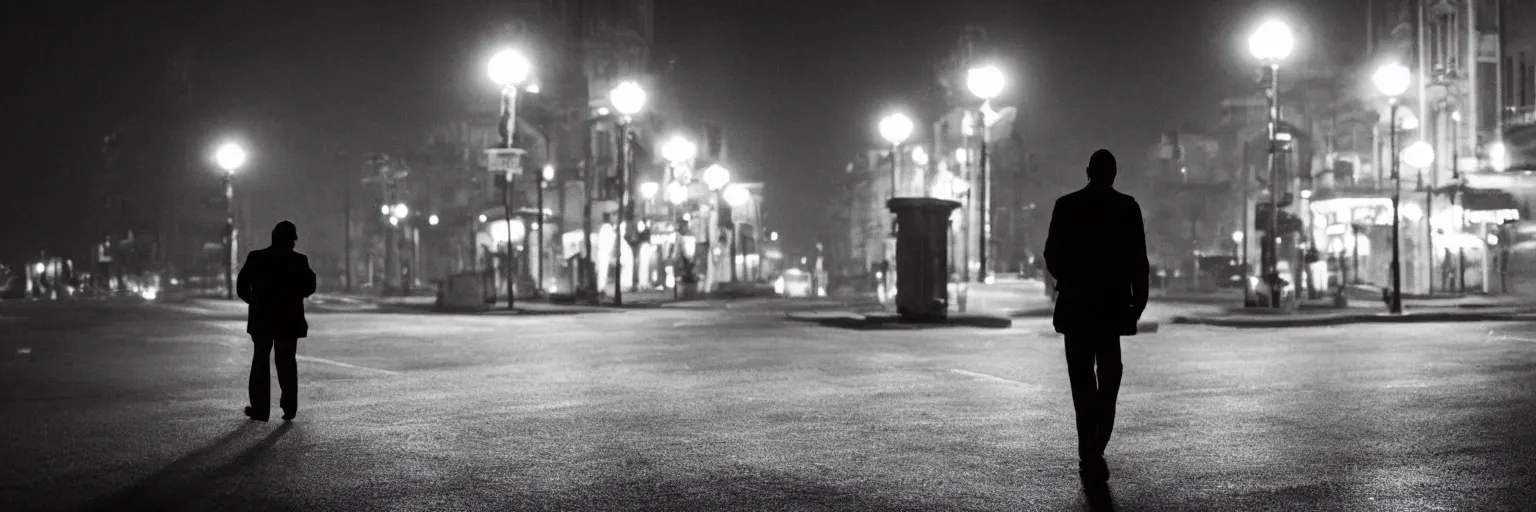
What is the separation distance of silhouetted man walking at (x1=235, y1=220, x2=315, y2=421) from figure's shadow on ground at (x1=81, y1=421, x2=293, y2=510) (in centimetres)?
97

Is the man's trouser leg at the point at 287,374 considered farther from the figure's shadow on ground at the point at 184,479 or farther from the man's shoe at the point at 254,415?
the figure's shadow on ground at the point at 184,479

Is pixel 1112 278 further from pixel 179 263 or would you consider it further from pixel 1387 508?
pixel 179 263

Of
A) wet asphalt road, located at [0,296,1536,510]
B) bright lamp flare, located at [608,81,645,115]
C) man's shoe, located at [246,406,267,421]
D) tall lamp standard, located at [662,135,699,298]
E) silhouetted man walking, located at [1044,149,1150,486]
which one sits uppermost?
bright lamp flare, located at [608,81,645,115]

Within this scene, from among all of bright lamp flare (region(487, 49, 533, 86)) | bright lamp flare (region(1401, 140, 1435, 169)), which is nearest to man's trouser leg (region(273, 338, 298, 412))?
bright lamp flare (region(487, 49, 533, 86))

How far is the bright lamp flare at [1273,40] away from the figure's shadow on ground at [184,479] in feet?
83.9

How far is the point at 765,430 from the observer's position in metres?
9.45

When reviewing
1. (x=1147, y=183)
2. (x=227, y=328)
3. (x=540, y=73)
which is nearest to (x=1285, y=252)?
(x=227, y=328)

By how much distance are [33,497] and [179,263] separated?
93884mm

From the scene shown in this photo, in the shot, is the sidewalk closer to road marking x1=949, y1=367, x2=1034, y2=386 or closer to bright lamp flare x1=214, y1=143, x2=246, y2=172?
road marking x1=949, y1=367, x2=1034, y2=386

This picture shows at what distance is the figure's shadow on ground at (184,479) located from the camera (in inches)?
255

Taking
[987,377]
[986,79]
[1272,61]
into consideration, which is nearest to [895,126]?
[986,79]

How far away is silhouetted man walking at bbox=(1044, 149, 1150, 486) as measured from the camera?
718 centimetres

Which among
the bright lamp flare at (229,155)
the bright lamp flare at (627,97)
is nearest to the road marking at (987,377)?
the bright lamp flare at (627,97)

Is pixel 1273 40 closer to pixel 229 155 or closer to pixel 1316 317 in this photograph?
pixel 1316 317
